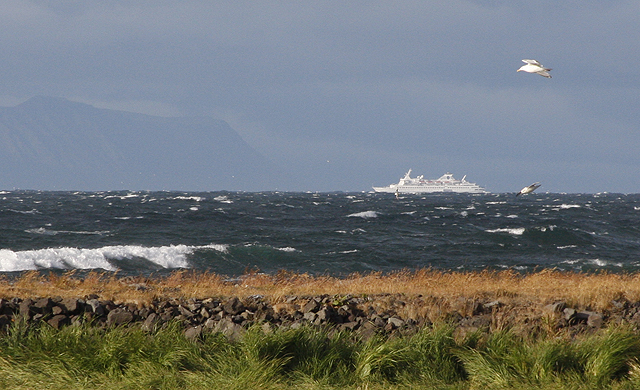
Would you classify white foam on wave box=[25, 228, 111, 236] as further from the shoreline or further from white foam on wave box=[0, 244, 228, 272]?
the shoreline

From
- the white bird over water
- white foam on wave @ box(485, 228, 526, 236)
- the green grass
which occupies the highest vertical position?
the white bird over water

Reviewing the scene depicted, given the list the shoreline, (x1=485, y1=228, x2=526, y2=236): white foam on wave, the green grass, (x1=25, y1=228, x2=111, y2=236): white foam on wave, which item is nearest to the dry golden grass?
the shoreline

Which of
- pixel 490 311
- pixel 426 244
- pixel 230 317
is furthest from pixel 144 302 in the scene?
pixel 426 244

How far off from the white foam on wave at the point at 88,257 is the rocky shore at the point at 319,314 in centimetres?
1497

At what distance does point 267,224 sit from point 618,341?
33.1 metres

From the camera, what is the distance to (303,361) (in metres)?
6.69

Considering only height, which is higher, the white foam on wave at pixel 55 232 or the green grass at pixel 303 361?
the green grass at pixel 303 361

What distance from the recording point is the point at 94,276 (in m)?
13.3

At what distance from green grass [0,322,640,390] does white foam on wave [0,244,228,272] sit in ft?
54.4

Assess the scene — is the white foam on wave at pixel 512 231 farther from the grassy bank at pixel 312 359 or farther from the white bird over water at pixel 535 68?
the grassy bank at pixel 312 359

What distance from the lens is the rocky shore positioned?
7766 mm

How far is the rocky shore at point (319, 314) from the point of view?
25.5ft

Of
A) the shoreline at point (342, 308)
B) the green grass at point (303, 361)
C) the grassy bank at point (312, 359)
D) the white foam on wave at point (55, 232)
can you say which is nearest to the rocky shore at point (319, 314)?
the shoreline at point (342, 308)

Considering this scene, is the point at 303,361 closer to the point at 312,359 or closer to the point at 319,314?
the point at 312,359
